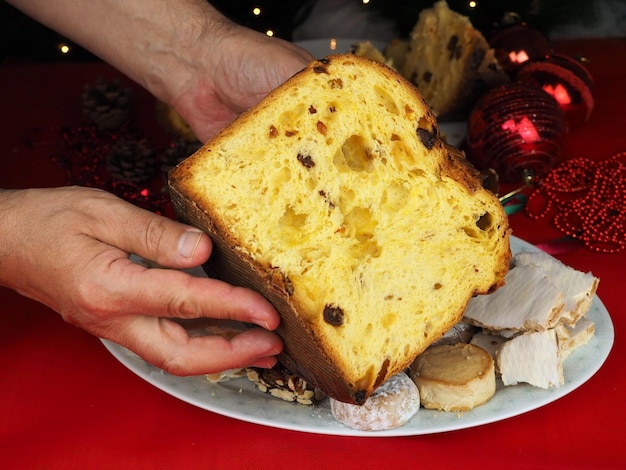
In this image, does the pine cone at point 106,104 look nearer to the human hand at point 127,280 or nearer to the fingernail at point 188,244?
the human hand at point 127,280

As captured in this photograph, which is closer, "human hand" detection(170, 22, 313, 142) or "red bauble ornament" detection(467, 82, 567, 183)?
"human hand" detection(170, 22, 313, 142)

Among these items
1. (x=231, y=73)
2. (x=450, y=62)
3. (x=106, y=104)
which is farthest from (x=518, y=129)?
(x=106, y=104)

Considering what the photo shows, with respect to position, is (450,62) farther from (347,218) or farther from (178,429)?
(178,429)

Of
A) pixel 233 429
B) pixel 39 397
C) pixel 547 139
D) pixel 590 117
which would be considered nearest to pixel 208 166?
pixel 233 429

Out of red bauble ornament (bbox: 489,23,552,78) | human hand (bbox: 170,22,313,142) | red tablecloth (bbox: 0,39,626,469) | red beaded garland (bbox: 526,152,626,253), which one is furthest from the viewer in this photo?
red bauble ornament (bbox: 489,23,552,78)

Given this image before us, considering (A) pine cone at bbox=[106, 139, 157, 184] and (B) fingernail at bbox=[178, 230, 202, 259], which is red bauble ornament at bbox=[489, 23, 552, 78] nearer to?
(A) pine cone at bbox=[106, 139, 157, 184]

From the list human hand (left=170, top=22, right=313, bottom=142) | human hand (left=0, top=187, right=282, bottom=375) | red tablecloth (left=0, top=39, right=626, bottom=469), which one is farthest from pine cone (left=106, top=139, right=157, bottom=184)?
human hand (left=0, top=187, right=282, bottom=375)
